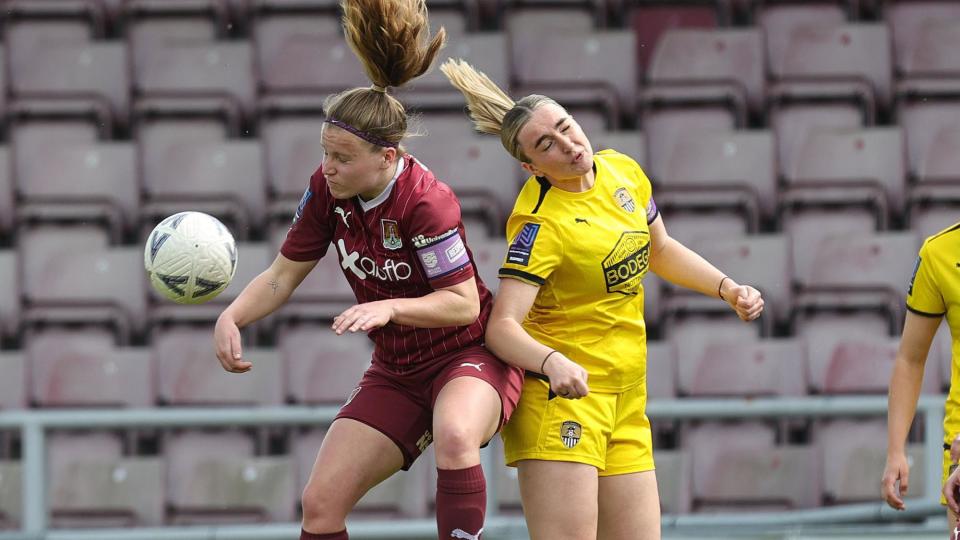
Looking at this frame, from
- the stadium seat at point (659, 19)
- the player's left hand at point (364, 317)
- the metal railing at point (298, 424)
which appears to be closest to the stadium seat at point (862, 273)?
the metal railing at point (298, 424)

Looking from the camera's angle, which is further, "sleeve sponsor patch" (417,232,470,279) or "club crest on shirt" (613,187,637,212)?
"club crest on shirt" (613,187,637,212)

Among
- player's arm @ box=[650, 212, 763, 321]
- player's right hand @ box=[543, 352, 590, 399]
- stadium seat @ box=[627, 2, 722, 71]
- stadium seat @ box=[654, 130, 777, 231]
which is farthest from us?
stadium seat @ box=[627, 2, 722, 71]

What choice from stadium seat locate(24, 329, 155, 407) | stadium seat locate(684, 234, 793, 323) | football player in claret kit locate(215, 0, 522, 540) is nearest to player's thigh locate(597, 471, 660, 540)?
football player in claret kit locate(215, 0, 522, 540)

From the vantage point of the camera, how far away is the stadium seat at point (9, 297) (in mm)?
7172

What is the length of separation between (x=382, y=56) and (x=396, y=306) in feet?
2.27

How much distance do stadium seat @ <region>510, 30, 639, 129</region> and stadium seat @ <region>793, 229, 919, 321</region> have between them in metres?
1.45

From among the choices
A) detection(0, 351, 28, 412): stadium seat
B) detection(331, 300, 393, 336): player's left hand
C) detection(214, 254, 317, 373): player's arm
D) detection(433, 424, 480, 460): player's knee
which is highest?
detection(331, 300, 393, 336): player's left hand

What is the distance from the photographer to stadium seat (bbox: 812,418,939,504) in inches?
249

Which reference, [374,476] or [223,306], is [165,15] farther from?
[374,476]

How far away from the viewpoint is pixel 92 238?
7445 mm

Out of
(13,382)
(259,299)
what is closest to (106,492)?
(13,382)

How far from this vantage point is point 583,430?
3.79 m

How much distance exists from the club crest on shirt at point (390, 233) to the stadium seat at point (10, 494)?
314 cm

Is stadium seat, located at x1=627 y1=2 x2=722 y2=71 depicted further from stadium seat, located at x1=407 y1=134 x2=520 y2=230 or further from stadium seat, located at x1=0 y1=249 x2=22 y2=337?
stadium seat, located at x1=0 y1=249 x2=22 y2=337
